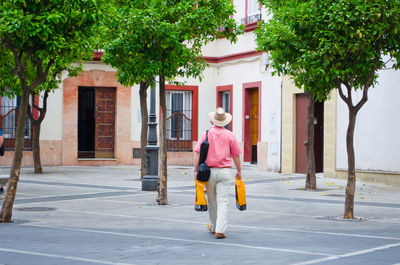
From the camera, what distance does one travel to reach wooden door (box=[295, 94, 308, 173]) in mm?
24875

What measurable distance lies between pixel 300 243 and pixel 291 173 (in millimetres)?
15860

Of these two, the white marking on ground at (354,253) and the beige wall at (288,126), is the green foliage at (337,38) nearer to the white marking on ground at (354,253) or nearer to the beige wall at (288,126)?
the white marking on ground at (354,253)

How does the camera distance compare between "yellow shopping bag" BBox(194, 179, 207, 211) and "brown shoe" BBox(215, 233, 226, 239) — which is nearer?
"brown shoe" BBox(215, 233, 226, 239)

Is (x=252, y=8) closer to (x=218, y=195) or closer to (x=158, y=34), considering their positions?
(x=158, y=34)

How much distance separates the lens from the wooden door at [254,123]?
2792 centimetres

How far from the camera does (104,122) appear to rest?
29734 millimetres

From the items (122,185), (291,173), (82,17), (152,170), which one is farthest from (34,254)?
(291,173)

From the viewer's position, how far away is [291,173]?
25.2 meters

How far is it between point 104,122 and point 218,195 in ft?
66.1

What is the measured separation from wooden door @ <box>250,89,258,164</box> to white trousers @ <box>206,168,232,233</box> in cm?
1776

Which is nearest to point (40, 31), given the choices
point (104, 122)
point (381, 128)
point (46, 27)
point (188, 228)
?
point (46, 27)

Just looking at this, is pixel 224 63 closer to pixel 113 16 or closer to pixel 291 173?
pixel 291 173

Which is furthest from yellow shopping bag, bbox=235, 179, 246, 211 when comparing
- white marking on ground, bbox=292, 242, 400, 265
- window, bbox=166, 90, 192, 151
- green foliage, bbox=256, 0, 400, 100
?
window, bbox=166, 90, 192, 151

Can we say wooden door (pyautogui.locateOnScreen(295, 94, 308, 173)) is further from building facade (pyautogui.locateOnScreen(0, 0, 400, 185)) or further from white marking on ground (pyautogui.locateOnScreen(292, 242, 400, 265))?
white marking on ground (pyautogui.locateOnScreen(292, 242, 400, 265))
